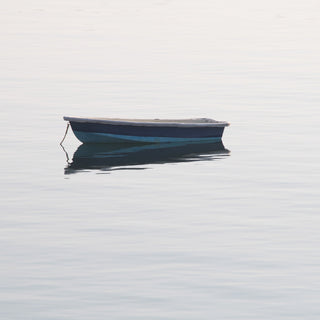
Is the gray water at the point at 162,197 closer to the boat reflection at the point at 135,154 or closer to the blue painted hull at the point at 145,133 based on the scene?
the boat reflection at the point at 135,154

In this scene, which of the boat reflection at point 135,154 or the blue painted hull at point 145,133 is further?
the blue painted hull at point 145,133

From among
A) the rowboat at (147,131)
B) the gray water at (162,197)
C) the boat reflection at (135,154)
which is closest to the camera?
the gray water at (162,197)

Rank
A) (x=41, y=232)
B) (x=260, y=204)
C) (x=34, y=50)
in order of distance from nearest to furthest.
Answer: (x=41, y=232), (x=260, y=204), (x=34, y=50)

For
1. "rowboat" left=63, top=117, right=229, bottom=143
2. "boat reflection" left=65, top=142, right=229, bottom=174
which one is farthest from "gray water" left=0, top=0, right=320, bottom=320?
"rowboat" left=63, top=117, right=229, bottom=143

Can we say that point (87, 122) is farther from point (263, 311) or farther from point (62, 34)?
point (62, 34)

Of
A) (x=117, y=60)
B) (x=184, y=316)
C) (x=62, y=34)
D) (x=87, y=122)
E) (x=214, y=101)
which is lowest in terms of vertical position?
(x=184, y=316)

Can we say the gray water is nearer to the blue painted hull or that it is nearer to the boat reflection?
the boat reflection

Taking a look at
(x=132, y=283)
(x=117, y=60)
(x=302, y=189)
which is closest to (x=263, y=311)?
(x=132, y=283)

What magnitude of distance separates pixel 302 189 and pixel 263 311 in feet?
42.1

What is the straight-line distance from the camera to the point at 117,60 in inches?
3049

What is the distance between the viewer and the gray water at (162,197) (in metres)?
24.8

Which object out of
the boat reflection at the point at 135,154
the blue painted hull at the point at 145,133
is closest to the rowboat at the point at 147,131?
the blue painted hull at the point at 145,133

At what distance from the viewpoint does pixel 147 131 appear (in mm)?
46594

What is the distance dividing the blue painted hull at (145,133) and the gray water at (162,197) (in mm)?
1077
